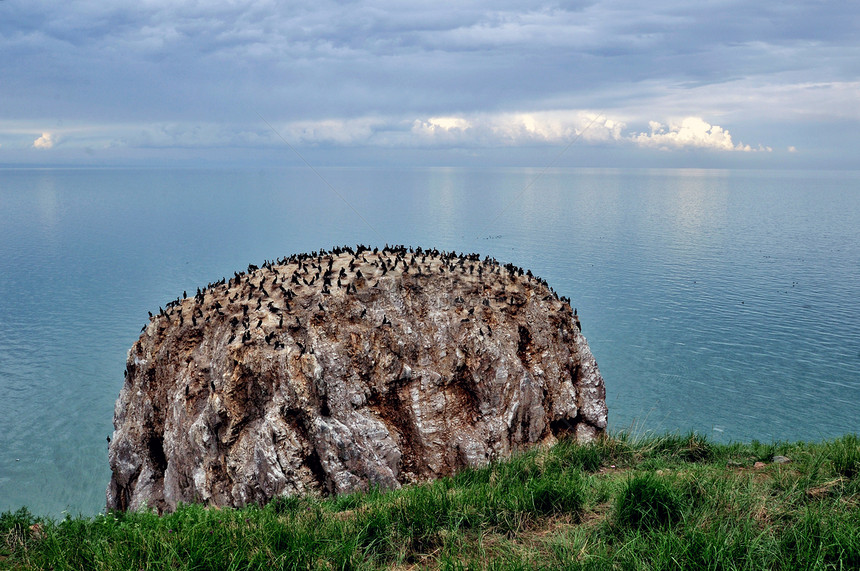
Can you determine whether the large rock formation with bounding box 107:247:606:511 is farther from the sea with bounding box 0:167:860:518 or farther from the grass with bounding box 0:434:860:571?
the grass with bounding box 0:434:860:571

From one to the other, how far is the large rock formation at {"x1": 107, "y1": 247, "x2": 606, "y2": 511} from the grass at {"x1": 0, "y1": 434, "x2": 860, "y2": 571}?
635 centimetres

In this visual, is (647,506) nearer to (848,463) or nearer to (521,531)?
(521,531)

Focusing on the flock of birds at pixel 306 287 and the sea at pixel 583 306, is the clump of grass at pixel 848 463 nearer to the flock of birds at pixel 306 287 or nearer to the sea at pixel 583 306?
the sea at pixel 583 306

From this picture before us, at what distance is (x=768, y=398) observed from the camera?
44.7m

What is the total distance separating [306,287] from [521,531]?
1322cm

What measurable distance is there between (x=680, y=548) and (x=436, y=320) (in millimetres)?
13302

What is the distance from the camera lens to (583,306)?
65438 millimetres

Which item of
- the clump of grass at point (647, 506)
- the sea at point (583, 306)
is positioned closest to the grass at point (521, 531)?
the clump of grass at point (647, 506)

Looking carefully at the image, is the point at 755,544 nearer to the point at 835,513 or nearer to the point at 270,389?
the point at 835,513

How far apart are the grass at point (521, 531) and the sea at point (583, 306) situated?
8.18m

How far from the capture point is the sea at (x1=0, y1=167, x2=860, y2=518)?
40781mm

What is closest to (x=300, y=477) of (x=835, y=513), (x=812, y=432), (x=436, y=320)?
(x=436, y=320)

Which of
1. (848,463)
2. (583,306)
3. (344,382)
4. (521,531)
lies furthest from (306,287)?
(583,306)

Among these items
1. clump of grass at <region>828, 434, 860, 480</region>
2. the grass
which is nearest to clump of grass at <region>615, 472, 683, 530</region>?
the grass
